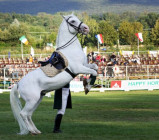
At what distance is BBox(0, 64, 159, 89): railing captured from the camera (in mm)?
35062

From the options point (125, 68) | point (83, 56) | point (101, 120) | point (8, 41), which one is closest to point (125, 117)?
point (101, 120)

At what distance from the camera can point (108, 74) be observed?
36.7m

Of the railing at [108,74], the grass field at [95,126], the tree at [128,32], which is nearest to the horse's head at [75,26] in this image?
the grass field at [95,126]

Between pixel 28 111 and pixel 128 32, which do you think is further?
pixel 128 32

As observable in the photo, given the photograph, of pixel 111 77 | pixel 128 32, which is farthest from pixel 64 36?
pixel 128 32

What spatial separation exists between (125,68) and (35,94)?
26.1 metres

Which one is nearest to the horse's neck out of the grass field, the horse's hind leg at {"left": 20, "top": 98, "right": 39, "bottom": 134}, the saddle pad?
the saddle pad

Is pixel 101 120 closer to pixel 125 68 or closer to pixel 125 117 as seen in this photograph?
pixel 125 117

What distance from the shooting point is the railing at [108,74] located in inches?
1380

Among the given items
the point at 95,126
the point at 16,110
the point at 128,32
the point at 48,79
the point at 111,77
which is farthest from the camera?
the point at 128,32

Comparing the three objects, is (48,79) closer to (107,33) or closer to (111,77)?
(111,77)

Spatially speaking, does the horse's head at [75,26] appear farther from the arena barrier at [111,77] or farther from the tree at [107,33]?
the tree at [107,33]

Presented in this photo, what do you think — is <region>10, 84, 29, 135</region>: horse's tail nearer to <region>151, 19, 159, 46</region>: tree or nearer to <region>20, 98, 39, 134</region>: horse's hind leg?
<region>20, 98, 39, 134</region>: horse's hind leg

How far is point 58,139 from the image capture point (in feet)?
37.3
